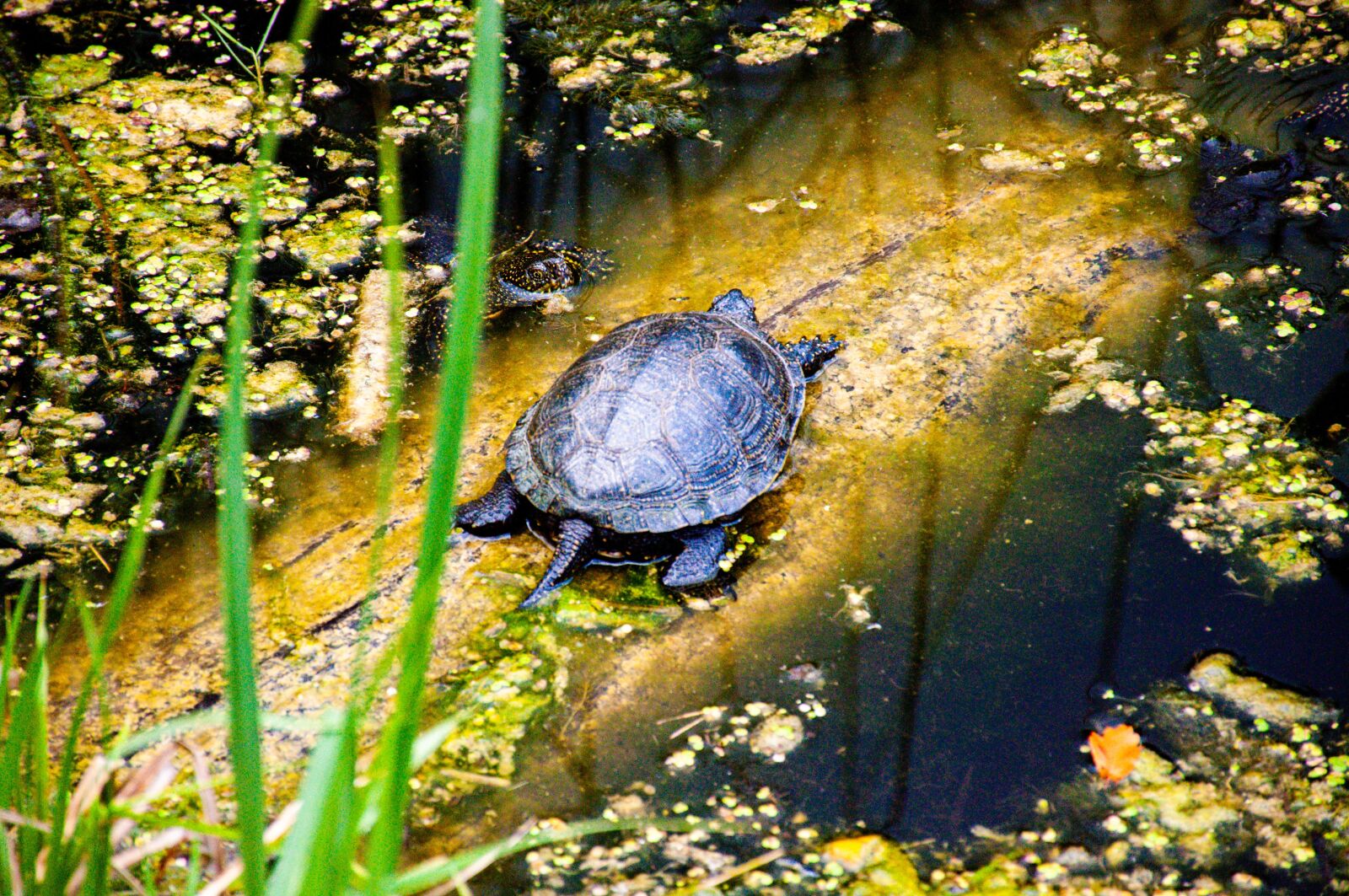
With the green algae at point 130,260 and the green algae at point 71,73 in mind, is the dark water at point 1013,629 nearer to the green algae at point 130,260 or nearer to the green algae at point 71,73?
the green algae at point 130,260

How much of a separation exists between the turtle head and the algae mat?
A: 0.23 metres

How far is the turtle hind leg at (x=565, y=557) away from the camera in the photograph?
2.58 metres

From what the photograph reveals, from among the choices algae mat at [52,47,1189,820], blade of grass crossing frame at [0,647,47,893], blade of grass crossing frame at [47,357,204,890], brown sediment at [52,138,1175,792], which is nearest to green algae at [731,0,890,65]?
algae mat at [52,47,1189,820]

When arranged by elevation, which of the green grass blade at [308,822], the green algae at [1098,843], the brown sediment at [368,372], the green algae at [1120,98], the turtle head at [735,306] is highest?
the green algae at [1120,98]

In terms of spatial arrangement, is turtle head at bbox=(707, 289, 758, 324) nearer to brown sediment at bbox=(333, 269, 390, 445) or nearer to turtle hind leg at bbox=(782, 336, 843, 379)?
turtle hind leg at bbox=(782, 336, 843, 379)

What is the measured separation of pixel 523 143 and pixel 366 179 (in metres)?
0.67

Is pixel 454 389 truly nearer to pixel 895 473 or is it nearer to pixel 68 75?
pixel 895 473

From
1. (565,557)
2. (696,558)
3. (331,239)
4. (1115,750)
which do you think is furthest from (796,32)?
(1115,750)

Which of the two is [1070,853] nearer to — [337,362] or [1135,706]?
[1135,706]

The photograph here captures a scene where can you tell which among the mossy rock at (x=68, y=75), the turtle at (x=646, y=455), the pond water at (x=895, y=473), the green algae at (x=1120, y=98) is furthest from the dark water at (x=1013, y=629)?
the mossy rock at (x=68, y=75)

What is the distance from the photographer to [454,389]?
71 cm

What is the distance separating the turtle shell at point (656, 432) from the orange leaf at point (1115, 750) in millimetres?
1072

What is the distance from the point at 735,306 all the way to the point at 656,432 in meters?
0.72

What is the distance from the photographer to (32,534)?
2775mm
